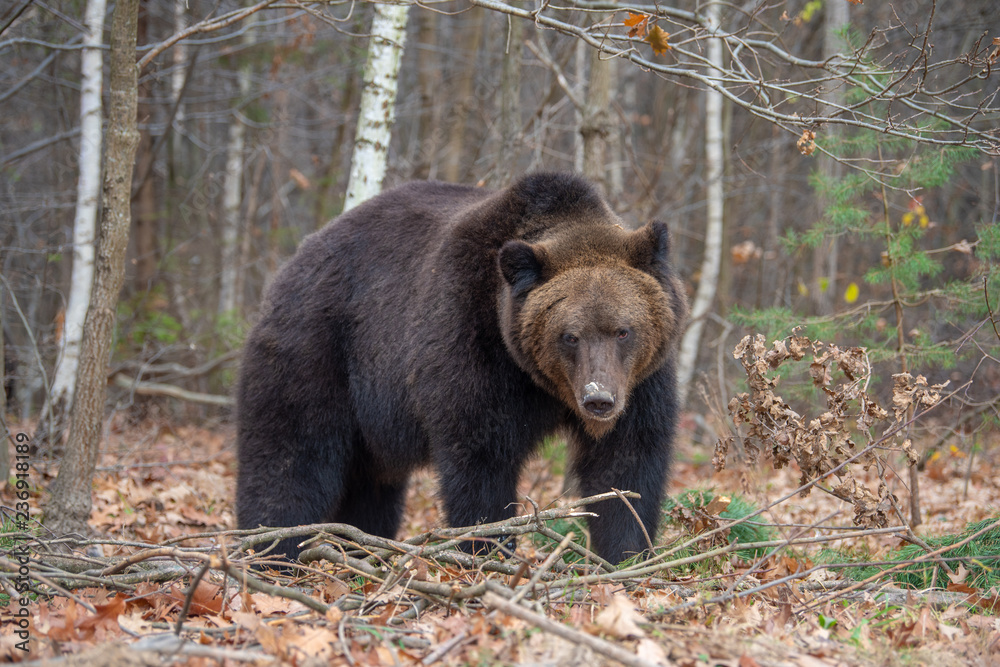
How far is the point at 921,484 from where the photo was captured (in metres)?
9.05

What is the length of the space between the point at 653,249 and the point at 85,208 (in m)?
6.79

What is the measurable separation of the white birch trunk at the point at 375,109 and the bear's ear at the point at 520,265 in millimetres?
3477

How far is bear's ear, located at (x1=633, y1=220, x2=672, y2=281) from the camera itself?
192 inches

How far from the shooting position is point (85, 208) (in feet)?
28.7

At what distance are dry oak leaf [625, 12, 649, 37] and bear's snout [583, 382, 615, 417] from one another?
6.94 ft

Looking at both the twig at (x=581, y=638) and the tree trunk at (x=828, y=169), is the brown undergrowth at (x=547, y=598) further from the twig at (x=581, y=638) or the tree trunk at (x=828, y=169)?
the tree trunk at (x=828, y=169)

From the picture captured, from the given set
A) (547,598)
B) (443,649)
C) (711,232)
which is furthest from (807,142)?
(711,232)

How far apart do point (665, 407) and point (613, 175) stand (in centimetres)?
735

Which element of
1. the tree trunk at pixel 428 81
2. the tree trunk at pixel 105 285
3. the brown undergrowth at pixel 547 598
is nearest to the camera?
the brown undergrowth at pixel 547 598

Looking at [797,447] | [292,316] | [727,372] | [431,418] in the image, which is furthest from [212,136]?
[797,447]

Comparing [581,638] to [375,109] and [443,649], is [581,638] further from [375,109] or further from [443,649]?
[375,109]

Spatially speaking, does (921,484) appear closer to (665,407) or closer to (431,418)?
(665,407)

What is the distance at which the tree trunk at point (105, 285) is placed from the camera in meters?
5.49

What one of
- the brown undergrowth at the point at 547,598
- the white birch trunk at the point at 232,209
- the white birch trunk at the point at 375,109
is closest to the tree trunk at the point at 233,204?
the white birch trunk at the point at 232,209
